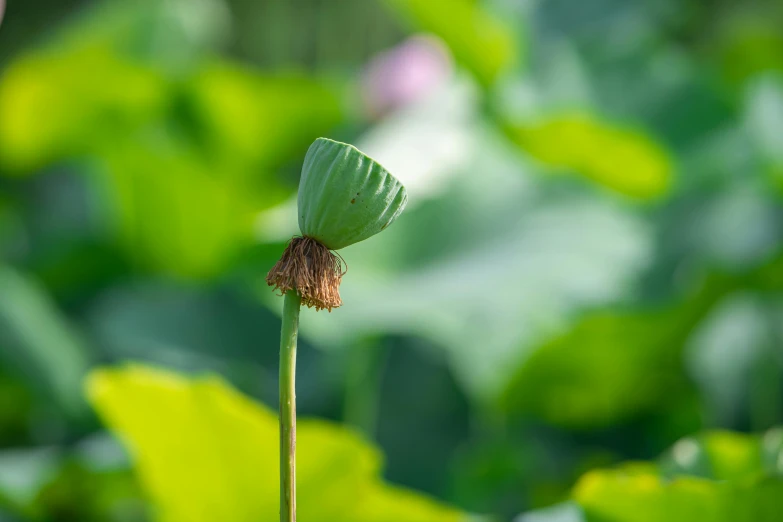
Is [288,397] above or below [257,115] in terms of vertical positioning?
below

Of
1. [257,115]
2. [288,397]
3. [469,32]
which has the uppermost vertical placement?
[257,115]

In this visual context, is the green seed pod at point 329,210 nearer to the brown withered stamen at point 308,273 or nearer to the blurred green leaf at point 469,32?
the brown withered stamen at point 308,273

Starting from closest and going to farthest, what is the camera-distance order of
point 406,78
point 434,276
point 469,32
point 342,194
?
1. point 342,194
2. point 434,276
3. point 469,32
4. point 406,78

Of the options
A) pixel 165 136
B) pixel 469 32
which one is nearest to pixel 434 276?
pixel 469 32

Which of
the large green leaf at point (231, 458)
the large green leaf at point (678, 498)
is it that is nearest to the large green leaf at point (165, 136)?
the large green leaf at point (231, 458)

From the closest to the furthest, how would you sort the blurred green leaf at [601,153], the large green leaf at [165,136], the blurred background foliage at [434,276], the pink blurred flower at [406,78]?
the blurred background foliage at [434,276], the blurred green leaf at [601,153], the large green leaf at [165,136], the pink blurred flower at [406,78]

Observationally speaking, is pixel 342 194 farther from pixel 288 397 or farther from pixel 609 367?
pixel 609 367

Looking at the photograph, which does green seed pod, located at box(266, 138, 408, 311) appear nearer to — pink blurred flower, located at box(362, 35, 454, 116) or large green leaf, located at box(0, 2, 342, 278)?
large green leaf, located at box(0, 2, 342, 278)
